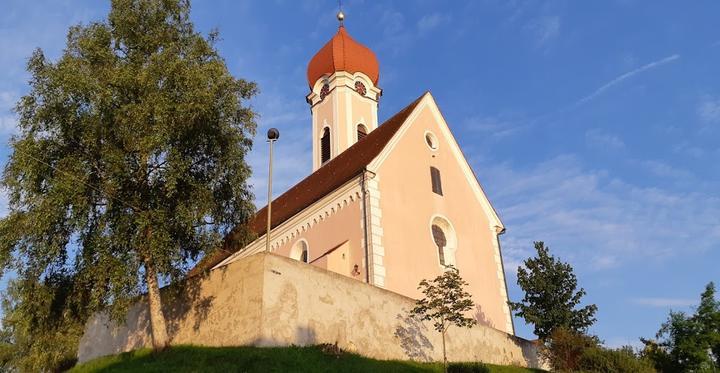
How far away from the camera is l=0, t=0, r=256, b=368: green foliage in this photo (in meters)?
19.2

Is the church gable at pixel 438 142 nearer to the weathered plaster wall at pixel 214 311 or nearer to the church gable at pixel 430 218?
the church gable at pixel 430 218

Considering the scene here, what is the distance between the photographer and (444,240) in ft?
99.7

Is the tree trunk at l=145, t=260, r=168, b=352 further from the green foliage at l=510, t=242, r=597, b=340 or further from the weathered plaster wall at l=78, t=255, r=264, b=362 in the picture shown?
the green foliage at l=510, t=242, r=597, b=340

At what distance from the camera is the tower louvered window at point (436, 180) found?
102 feet

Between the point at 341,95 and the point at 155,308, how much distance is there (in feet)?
89.6

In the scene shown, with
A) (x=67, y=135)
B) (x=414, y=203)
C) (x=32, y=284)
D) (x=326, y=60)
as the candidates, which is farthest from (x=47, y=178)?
(x=326, y=60)

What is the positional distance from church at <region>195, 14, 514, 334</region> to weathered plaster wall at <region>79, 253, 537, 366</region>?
3236 millimetres

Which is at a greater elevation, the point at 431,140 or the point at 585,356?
the point at 431,140

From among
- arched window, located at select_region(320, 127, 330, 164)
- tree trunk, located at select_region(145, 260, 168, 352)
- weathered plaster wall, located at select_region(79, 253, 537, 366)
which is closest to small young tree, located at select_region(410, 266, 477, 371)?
weathered plaster wall, located at select_region(79, 253, 537, 366)

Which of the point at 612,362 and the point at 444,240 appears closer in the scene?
the point at 612,362

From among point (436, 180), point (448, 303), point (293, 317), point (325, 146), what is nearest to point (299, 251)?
point (436, 180)

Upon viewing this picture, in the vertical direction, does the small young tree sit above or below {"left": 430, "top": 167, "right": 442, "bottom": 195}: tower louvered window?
below

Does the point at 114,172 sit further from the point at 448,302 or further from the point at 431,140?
the point at 431,140

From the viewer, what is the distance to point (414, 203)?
29.5 metres
